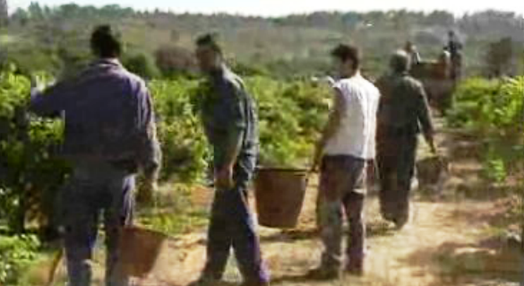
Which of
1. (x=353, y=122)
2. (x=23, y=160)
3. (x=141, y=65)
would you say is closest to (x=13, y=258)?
(x=23, y=160)

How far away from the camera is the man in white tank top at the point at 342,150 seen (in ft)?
25.8

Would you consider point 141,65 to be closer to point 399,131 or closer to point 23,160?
point 23,160

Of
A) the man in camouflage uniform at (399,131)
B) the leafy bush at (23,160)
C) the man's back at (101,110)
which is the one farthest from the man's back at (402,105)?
the man's back at (101,110)

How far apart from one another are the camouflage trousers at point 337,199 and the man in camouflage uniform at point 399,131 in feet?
6.68

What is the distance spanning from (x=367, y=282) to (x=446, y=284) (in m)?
0.58

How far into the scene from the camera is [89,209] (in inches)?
252

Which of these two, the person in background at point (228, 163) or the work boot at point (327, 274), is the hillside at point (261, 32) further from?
the work boot at point (327, 274)

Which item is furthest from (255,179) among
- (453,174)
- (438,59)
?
(438,59)

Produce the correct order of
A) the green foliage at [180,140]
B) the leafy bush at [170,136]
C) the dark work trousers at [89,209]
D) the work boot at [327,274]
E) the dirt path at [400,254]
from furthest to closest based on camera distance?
the green foliage at [180,140]
the leafy bush at [170,136]
the dirt path at [400,254]
the work boot at [327,274]
the dark work trousers at [89,209]

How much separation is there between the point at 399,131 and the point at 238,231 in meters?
3.03

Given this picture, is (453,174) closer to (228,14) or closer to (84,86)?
(228,14)

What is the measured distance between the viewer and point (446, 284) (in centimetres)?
838

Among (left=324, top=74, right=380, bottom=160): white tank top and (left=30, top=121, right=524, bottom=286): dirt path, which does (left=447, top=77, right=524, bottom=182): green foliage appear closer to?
(left=30, top=121, right=524, bottom=286): dirt path

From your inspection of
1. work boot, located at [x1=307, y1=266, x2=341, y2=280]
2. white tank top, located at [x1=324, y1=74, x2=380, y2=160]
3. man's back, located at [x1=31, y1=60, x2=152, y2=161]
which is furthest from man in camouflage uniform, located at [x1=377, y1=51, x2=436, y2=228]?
man's back, located at [x1=31, y1=60, x2=152, y2=161]
